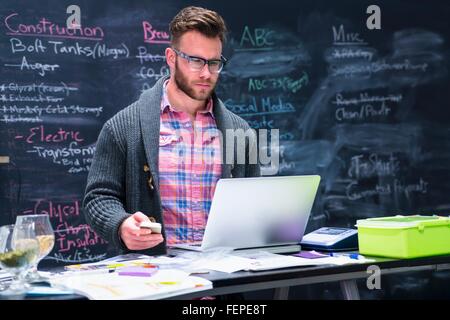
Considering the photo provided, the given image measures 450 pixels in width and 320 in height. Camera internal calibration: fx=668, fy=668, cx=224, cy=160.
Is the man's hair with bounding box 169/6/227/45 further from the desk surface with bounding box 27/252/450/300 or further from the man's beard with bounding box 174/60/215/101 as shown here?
the desk surface with bounding box 27/252/450/300

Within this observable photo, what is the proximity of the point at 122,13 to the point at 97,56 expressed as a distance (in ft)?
1.01

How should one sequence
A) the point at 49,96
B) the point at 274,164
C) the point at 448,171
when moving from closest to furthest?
the point at 49,96 < the point at 274,164 < the point at 448,171

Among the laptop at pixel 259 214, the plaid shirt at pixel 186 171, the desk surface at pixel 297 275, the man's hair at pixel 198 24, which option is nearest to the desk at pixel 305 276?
the desk surface at pixel 297 275

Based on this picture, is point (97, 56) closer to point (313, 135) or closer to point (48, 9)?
point (48, 9)

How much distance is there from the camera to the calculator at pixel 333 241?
7.80 ft

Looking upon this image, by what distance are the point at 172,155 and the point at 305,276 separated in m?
0.84

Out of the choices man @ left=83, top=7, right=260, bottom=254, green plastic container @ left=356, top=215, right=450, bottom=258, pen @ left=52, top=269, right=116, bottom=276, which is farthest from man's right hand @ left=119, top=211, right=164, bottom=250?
green plastic container @ left=356, top=215, right=450, bottom=258

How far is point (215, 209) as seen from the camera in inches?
82.1

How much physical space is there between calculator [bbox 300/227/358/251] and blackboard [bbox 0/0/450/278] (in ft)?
5.91

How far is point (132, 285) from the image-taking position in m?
1.70

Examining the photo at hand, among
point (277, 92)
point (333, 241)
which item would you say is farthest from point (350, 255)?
→ point (277, 92)

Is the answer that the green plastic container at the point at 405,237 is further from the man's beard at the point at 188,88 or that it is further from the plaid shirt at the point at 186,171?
the man's beard at the point at 188,88

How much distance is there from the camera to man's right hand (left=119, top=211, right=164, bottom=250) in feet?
6.71
